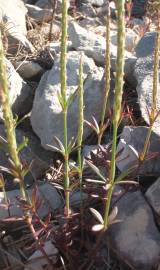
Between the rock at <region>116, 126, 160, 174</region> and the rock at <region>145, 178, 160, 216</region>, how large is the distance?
0.17 m

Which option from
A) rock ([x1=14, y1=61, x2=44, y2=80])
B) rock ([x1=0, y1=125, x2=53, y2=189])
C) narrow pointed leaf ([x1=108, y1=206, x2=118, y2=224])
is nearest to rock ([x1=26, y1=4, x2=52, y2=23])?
rock ([x1=14, y1=61, x2=44, y2=80])

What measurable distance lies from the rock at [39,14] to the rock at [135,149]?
2087 mm

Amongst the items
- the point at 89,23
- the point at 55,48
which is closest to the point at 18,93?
the point at 55,48

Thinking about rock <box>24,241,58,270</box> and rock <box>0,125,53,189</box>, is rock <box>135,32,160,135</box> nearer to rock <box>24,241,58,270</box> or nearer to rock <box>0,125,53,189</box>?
rock <box>0,125,53,189</box>

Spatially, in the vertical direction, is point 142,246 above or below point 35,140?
below

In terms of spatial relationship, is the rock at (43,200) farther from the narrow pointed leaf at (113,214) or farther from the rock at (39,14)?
the rock at (39,14)

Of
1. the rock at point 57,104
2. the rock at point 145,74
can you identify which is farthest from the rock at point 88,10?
the rock at point 57,104

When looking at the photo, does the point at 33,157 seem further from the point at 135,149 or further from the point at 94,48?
Answer: the point at 94,48

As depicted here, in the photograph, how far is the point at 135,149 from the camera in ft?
8.87

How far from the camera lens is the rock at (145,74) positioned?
9.50 ft

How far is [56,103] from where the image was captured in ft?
10.0

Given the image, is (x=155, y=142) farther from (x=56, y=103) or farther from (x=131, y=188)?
(x=56, y=103)

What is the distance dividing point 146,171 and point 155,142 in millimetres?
181

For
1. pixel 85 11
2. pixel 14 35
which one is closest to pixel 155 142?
pixel 14 35
